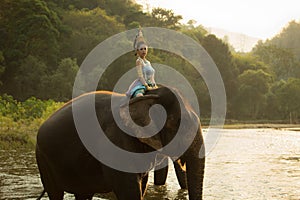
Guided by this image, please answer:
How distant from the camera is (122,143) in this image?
5836mm

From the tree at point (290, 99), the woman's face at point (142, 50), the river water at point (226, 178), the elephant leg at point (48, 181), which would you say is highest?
the tree at point (290, 99)

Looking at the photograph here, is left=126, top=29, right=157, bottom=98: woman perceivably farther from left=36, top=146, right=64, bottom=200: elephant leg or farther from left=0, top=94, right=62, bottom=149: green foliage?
left=0, top=94, right=62, bottom=149: green foliage

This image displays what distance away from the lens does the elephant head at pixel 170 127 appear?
18.3ft

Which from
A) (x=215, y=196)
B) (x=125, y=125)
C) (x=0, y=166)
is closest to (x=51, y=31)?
(x=0, y=166)

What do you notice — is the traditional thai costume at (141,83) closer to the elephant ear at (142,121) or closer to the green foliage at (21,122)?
the elephant ear at (142,121)

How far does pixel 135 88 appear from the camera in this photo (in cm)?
599

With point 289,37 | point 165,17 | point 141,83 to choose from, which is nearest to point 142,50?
point 141,83

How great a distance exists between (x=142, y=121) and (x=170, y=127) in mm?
329

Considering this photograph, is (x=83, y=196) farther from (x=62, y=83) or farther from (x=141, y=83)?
(x=62, y=83)

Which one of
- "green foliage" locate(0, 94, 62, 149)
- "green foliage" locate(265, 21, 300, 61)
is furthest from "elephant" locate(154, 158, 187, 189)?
"green foliage" locate(265, 21, 300, 61)

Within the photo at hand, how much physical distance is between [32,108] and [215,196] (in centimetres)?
1778

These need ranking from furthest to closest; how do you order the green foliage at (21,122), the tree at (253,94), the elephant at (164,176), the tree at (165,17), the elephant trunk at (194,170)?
the tree at (165,17)
the tree at (253,94)
the green foliage at (21,122)
the elephant at (164,176)
the elephant trunk at (194,170)

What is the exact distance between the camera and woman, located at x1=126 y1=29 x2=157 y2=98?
19.6ft

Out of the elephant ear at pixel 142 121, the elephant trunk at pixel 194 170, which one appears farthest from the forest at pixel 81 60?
the elephant trunk at pixel 194 170
